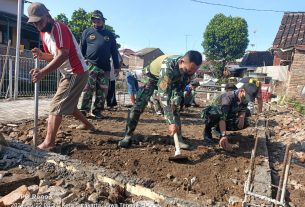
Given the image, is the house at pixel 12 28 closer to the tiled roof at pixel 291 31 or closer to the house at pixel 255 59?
the tiled roof at pixel 291 31

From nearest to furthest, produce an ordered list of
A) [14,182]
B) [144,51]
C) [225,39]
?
[14,182], [225,39], [144,51]

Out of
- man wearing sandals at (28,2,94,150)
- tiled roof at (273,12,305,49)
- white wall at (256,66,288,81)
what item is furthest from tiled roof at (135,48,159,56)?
man wearing sandals at (28,2,94,150)

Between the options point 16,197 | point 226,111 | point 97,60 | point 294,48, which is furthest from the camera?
point 294,48

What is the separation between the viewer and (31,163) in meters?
3.11

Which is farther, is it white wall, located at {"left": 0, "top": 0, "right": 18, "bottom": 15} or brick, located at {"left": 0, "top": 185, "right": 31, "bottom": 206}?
white wall, located at {"left": 0, "top": 0, "right": 18, "bottom": 15}

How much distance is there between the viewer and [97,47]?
5332mm

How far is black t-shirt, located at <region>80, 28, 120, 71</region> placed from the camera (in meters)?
5.32

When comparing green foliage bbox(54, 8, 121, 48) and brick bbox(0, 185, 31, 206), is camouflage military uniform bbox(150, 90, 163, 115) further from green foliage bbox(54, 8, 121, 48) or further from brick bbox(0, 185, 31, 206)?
green foliage bbox(54, 8, 121, 48)

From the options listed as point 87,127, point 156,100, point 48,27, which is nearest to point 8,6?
point 87,127

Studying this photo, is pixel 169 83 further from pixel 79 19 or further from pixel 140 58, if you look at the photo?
pixel 140 58

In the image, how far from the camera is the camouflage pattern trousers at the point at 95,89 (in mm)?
5270

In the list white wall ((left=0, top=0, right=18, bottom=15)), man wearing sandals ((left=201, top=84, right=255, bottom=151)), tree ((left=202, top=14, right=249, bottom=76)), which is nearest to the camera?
man wearing sandals ((left=201, top=84, right=255, bottom=151))

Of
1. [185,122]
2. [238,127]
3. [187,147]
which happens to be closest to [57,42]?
[187,147]

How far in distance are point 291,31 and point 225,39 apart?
28.0 meters
